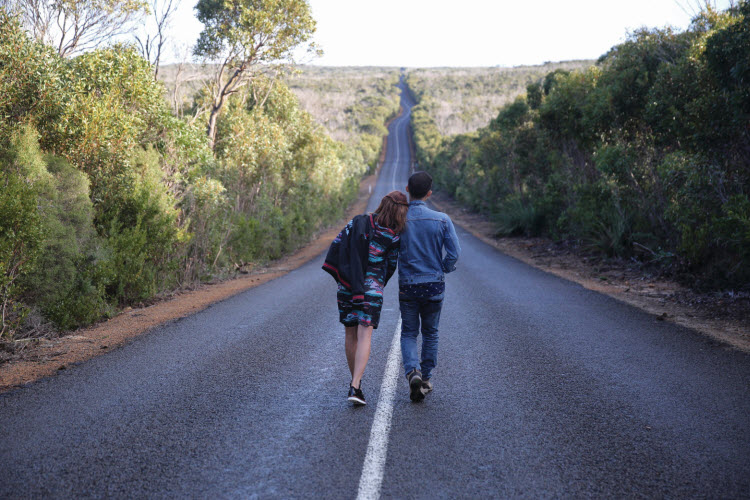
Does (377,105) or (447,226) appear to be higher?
(377,105)

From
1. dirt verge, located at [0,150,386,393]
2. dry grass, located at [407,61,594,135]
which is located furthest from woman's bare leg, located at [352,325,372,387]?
dry grass, located at [407,61,594,135]

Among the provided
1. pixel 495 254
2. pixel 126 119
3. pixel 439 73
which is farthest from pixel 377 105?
pixel 126 119

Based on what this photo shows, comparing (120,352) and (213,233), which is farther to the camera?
(213,233)

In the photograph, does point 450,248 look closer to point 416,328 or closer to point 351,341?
point 416,328

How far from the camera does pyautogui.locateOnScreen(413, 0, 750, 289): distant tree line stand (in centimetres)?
927

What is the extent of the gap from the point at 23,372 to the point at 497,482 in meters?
5.22

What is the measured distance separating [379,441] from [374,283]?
1274mm

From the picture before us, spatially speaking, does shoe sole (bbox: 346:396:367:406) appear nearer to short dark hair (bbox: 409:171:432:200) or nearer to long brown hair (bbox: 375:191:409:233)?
long brown hair (bbox: 375:191:409:233)

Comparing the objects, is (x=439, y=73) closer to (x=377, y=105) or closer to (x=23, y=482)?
(x=377, y=105)

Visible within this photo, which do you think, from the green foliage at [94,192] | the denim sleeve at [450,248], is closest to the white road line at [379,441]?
the denim sleeve at [450,248]

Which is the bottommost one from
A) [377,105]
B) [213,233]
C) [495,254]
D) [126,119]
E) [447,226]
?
[495,254]

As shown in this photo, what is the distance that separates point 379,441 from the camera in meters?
4.05

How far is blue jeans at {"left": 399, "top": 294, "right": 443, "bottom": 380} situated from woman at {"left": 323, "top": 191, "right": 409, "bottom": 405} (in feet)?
0.99

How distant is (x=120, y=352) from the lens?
6.75 m
